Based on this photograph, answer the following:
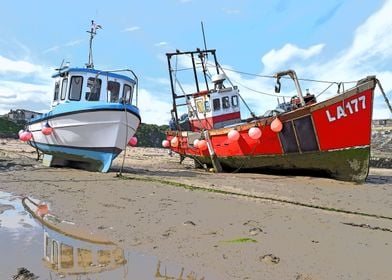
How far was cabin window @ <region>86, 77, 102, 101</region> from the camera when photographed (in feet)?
41.0

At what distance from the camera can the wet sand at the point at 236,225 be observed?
11.5 ft

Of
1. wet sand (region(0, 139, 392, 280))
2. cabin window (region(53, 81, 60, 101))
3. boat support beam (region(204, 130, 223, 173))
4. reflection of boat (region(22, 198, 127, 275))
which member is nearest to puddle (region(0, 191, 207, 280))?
reflection of boat (region(22, 198, 127, 275))

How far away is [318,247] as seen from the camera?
13.3ft

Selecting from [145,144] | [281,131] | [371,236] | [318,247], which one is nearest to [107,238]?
[318,247]

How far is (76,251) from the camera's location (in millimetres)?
3760

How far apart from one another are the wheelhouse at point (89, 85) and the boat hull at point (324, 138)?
4.00 meters

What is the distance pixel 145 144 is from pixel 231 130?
1149 inches

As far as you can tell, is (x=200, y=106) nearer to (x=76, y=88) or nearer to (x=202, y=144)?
(x=202, y=144)

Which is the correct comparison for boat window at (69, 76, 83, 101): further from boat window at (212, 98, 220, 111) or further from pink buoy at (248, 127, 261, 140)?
boat window at (212, 98, 220, 111)

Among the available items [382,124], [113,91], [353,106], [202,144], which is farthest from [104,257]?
[382,124]

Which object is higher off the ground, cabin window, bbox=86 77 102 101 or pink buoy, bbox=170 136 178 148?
cabin window, bbox=86 77 102 101

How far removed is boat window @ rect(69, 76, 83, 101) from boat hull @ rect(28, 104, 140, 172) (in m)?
0.69

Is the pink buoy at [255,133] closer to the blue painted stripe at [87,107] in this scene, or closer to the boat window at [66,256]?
the blue painted stripe at [87,107]

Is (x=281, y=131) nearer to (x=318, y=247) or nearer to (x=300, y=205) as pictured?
(x=300, y=205)
